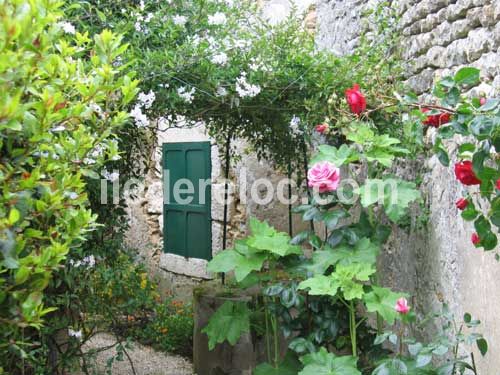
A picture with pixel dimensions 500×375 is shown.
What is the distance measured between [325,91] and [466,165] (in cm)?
149

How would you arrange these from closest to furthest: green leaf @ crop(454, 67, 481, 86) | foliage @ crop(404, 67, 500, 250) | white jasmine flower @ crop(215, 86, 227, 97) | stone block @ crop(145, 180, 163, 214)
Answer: foliage @ crop(404, 67, 500, 250) < green leaf @ crop(454, 67, 481, 86) < white jasmine flower @ crop(215, 86, 227, 97) < stone block @ crop(145, 180, 163, 214)

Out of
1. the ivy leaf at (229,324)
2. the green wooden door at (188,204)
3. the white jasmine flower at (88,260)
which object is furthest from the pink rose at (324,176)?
the green wooden door at (188,204)

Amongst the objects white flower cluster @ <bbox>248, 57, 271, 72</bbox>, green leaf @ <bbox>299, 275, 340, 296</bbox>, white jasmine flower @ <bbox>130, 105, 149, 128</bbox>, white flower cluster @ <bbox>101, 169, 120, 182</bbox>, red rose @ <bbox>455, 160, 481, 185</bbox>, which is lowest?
green leaf @ <bbox>299, 275, 340, 296</bbox>

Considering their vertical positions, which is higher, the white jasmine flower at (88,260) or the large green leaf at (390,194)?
the large green leaf at (390,194)

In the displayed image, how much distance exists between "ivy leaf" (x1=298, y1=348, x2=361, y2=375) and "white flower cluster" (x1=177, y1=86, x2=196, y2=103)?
1510mm

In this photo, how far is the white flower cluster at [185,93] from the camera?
144 inches

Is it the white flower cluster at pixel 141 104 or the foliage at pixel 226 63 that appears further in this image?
the foliage at pixel 226 63

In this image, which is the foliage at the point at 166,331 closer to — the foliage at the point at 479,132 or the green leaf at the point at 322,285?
the green leaf at the point at 322,285

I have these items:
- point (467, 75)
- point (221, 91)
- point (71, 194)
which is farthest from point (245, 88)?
point (71, 194)

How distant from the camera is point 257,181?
6363 mm

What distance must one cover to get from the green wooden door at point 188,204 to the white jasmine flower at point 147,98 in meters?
3.12

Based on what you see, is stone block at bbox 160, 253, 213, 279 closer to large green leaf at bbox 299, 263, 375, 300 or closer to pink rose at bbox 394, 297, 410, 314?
large green leaf at bbox 299, 263, 375, 300

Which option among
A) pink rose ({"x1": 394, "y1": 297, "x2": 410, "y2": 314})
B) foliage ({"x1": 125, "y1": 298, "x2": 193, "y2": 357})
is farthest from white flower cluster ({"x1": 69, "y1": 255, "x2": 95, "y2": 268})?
foliage ({"x1": 125, "y1": 298, "x2": 193, "y2": 357})

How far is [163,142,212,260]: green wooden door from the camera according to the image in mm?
6859
